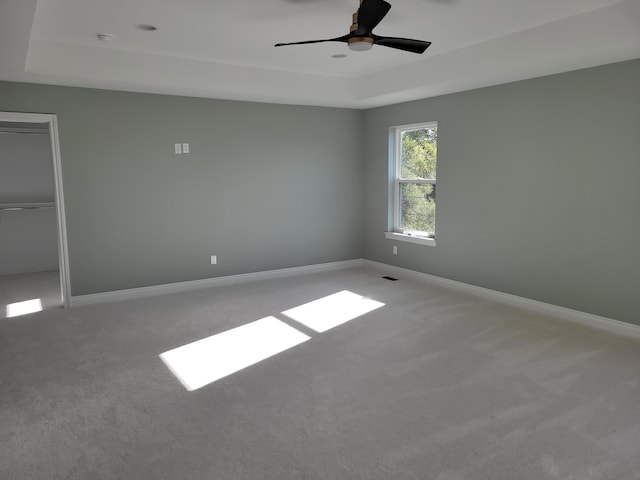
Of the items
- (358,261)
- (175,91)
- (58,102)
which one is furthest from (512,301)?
(58,102)

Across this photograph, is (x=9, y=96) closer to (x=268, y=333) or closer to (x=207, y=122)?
(x=207, y=122)

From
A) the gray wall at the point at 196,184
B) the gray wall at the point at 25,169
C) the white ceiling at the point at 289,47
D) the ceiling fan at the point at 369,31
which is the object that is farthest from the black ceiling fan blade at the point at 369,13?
the gray wall at the point at 25,169

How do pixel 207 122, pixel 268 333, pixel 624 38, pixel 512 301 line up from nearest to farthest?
pixel 624 38 → pixel 268 333 → pixel 512 301 → pixel 207 122

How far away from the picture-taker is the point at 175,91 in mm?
4824

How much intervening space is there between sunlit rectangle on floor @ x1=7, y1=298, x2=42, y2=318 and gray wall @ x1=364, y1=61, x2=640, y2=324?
4417mm

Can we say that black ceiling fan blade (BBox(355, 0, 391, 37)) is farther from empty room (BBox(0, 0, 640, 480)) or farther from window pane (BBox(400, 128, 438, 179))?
window pane (BBox(400, 128, 438, 179))

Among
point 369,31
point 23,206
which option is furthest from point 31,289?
point 369,31

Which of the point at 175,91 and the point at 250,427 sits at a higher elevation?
the point at 175,91

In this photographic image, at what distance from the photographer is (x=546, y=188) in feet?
14.0

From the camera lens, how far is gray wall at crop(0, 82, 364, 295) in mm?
4695

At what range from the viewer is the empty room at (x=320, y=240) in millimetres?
2469

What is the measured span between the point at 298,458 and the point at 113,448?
0.96 metres

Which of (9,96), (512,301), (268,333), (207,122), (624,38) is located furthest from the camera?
(207,122)

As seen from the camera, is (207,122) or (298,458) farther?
(207,122)
